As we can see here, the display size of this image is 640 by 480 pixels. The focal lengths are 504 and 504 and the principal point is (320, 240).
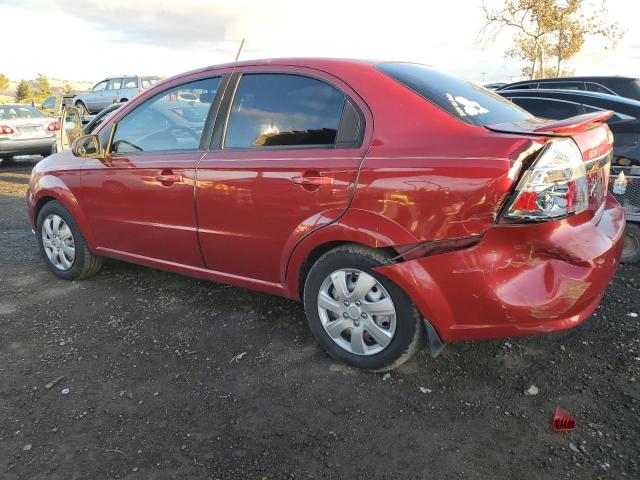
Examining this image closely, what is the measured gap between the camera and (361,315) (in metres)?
2.79

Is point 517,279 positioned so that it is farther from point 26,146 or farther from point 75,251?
point 26,146

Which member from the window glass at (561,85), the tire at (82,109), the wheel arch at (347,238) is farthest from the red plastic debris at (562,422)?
the tire at (82,109)

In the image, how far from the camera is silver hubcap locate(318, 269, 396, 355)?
8.91ft

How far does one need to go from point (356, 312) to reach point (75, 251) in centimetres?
281

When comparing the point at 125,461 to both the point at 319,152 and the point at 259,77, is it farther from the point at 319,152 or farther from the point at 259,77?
the point at 259,77

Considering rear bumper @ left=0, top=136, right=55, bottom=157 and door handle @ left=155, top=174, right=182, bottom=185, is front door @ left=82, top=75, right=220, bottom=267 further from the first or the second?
rear bumper @ left=0, top=136, right=55, bottom=157

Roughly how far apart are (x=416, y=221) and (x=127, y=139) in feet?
8.23

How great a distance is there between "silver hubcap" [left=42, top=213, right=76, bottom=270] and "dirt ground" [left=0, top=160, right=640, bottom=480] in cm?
74

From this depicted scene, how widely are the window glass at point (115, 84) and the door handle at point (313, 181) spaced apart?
19914 mm

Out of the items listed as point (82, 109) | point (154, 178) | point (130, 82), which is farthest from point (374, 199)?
point (130, 82)

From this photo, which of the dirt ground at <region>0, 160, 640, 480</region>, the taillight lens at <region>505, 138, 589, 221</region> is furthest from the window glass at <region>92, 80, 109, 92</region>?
the taillight lens at <region>505, 138, 589, 221</region>

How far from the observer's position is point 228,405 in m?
2.65

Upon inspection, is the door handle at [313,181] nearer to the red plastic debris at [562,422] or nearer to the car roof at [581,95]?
the red plastic debris at [562,422]

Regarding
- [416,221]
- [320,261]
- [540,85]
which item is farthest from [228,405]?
[540,85]
